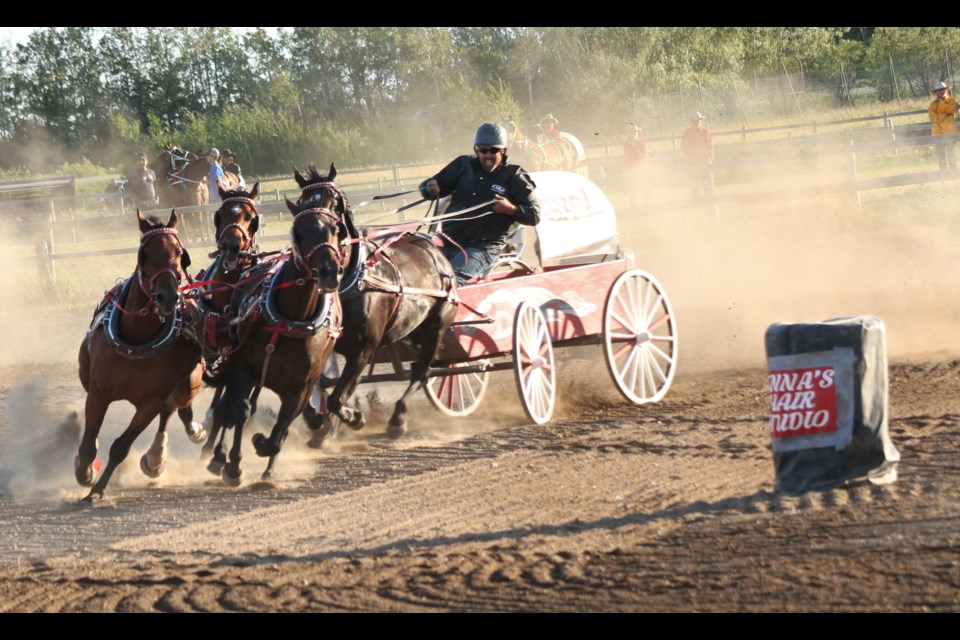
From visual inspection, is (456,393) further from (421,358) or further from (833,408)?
(833,408)

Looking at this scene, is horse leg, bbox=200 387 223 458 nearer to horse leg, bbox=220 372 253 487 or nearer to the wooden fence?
horse leg, bbox=220 372 253 487

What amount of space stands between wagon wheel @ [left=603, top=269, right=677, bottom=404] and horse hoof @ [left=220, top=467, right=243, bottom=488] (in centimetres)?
339

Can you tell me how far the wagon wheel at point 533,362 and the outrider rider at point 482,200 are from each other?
22.6 inches

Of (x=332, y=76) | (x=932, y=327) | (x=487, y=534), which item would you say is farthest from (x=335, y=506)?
(x=332, y=76)

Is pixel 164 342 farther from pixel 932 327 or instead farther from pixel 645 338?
pixel 932 327

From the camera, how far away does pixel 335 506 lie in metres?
7.21

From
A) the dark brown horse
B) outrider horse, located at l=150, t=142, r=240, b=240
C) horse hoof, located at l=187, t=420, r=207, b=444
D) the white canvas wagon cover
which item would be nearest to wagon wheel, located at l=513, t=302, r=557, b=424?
the white canvas wagon cover

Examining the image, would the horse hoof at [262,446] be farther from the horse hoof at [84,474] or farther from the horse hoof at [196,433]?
the horse hoof at [196,433]

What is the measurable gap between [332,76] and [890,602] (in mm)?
52996

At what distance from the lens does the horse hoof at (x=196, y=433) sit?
9.08 meters

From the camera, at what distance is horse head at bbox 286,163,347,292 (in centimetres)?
720

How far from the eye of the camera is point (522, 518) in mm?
6508

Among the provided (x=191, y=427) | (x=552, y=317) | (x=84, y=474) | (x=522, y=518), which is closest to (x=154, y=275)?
(x=84, y=474)

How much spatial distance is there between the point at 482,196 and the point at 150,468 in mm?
3364
